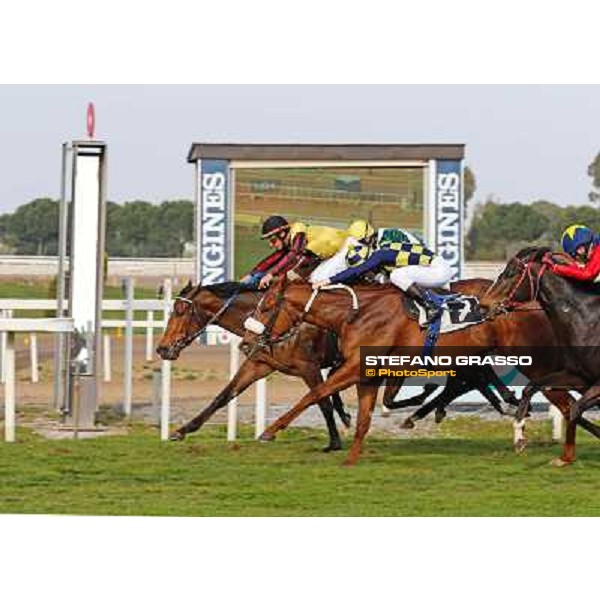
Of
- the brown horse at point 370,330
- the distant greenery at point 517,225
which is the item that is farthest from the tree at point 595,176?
the brown horse at point 370,330

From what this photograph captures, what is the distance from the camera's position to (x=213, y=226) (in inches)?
573

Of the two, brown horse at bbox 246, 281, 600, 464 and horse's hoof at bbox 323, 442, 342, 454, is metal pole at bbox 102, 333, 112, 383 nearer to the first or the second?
horse's hoof at bbox 323, 442, 342, 454

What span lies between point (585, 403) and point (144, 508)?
3194 millimetres

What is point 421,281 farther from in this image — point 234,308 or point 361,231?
point 234,308

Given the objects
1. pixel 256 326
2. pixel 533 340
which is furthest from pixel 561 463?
pixel 256 326

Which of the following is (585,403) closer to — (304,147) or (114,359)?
(304,147)

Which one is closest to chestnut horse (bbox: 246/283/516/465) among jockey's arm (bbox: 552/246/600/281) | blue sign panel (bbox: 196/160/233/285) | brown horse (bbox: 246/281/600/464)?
brown horse (bbox: 246/281/600/464)

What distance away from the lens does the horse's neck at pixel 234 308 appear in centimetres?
1196

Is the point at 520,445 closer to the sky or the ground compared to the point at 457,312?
closer to the ground

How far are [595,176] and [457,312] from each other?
3535 millimetres

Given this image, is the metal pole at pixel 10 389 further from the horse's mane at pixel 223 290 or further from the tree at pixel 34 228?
the tree at pixel 34 228

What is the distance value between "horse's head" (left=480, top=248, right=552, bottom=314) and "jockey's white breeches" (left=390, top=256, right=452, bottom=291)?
732 mm

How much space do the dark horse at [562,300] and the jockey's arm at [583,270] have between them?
0.14 feet

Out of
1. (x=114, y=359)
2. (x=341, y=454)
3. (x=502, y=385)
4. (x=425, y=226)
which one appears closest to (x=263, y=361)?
(x=341, y=454)
